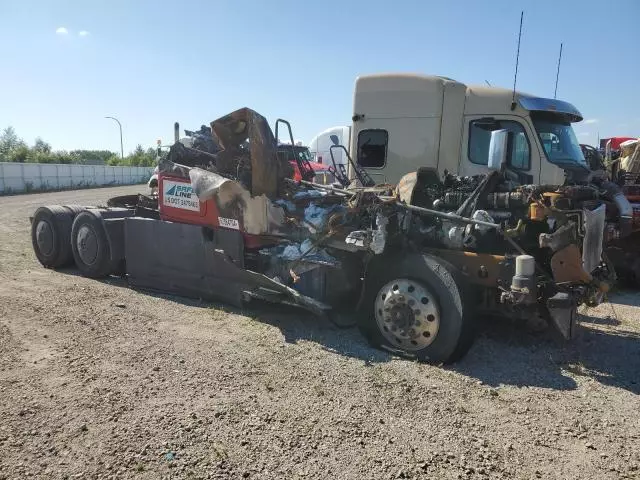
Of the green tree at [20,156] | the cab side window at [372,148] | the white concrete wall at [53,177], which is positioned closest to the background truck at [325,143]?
the cab side window at [372,148]

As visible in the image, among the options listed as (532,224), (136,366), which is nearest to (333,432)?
(136,366)

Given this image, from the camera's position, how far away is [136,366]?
4445 mm

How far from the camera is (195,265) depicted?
648 cm

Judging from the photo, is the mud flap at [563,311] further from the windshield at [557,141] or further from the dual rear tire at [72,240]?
the dual rear tire at [72,240]

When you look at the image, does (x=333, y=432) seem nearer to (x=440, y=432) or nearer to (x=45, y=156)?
(x=440, y=432)

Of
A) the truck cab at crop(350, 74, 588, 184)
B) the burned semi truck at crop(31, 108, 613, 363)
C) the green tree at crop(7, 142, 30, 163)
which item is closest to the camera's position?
the burned semi truck at crop(31, 108, 613, 363)

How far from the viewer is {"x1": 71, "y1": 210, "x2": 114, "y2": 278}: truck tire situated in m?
7.67

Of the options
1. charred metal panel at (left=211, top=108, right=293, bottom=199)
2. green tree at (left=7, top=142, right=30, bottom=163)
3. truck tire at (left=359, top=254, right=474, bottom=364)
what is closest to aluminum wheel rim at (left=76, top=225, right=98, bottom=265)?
charred metal panel at (left=211, top=108, right=293, bottom=199)

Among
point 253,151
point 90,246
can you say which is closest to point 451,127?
point 253,151

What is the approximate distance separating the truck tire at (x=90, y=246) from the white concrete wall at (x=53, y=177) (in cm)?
2447

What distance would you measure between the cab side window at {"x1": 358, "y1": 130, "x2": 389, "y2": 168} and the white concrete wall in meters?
26.2

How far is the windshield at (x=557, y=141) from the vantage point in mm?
7852

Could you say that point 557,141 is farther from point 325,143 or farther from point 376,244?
point 325,143

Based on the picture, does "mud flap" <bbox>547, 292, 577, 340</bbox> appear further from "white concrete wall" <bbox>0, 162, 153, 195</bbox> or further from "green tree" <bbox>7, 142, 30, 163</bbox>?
"green tree" <bbox>7, 142, 30, 163</bbox>
